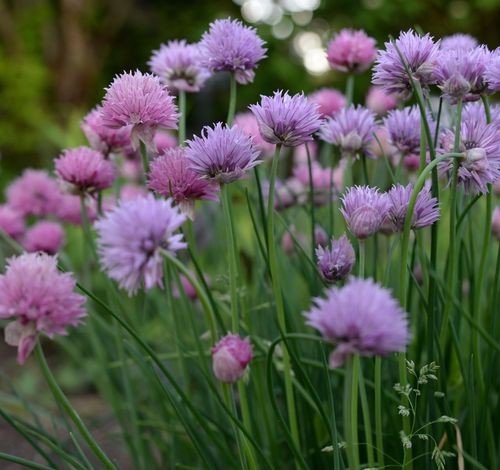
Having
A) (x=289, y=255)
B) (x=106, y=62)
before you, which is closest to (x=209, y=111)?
(x=106, y=62)

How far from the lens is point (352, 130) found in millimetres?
930

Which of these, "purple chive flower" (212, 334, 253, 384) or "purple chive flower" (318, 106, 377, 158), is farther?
"purple chive flower" (318, 106, 377, 158)

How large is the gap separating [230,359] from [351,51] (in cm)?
69

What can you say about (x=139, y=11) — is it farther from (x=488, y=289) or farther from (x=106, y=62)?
(x=488, y=289)

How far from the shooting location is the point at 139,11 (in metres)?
6.02

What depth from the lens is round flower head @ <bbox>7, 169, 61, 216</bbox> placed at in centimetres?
142

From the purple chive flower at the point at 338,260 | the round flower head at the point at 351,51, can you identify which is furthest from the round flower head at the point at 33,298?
the round flower head at the point at 351,51

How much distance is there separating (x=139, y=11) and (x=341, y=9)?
6.15 feet

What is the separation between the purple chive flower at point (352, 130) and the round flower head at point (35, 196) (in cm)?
73

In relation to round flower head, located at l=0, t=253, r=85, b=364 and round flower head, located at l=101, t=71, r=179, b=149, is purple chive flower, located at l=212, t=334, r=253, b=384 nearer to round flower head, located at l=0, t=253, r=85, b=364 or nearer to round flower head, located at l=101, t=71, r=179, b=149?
round flower head, located at l=0, t=253, r=85, b=364

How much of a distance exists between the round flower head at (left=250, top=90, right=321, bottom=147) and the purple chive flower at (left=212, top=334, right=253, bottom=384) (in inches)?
→ 9.0

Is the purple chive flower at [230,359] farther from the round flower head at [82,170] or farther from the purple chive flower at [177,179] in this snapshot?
the round flower head at [82,170]

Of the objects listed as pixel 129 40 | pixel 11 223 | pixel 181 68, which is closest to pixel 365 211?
pixel 181 68

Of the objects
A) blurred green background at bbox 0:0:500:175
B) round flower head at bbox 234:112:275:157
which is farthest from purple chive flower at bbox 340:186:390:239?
blurred green background at bbox 0:0:500:175
